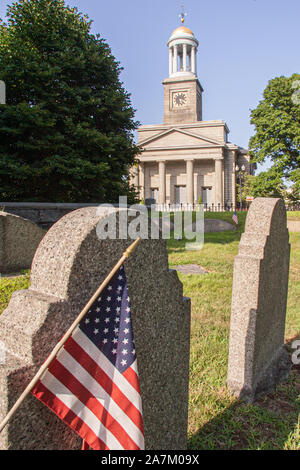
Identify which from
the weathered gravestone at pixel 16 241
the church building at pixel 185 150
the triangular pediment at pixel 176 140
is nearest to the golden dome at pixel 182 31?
the church building at pixel 185 150

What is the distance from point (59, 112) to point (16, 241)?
24.2 feet

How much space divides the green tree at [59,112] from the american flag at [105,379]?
10020mm

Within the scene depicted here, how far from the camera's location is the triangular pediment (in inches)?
1657

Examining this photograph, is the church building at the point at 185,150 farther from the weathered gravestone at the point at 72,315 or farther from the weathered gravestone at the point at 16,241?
the weathered gravestone at the point at 72,315

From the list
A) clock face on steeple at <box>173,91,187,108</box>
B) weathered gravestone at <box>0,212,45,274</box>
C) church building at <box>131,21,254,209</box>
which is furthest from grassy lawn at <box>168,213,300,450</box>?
clock face on steeple at <box>173,91,187,108</box>

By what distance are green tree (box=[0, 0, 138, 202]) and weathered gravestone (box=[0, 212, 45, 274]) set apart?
194 inches

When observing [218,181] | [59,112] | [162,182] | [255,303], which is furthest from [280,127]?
[255,303]

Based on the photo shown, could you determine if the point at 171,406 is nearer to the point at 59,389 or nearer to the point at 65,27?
the point at 59,389

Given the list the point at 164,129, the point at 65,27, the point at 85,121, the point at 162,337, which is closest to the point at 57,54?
the point at 65,27

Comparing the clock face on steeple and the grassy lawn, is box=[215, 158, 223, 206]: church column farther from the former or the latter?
the grassy lawn

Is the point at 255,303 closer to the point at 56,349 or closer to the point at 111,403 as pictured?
the point at 111,403

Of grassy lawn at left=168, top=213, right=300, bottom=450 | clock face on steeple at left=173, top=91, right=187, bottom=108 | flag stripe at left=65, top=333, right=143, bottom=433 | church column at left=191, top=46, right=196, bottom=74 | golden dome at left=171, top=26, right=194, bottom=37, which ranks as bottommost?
grassy lawn at left=168, top=213, right=300, bottom=450

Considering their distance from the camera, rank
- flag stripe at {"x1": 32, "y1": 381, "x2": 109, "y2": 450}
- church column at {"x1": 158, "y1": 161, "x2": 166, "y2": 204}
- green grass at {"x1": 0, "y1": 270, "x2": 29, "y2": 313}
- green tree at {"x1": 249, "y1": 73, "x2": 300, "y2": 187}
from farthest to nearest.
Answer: church column at {"x1": 158, "y1": 161, "x2": 166, "y2": 204}, green tree at {"x1": 249, "y1": 73, "x2": 300, "y2": 187}, green grass at {"x1": 0, "y1": 270, "x2": 29, "y2": 313}, flag stripe at {"x1": 32, "y1": 381, "x2": 109, "y2": 450}

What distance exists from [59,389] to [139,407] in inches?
16.0
